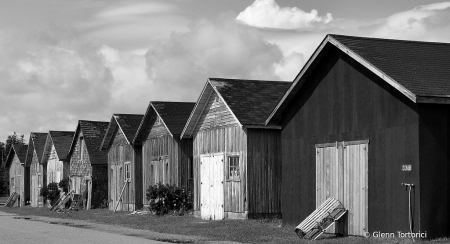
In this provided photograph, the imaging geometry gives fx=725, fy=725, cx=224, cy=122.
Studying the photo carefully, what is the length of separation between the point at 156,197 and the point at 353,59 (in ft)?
59.8

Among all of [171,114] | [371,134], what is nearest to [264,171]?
[371,134]

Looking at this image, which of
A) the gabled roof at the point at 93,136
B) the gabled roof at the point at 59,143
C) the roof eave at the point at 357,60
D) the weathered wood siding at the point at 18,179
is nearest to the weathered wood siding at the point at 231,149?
the roof eave at the point at 357,60

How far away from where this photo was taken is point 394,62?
20.7 metres

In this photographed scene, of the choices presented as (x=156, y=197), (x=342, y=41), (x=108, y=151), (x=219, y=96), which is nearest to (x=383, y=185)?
(x=342, y=41)

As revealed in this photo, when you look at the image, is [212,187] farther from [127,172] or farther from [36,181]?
[36,181]

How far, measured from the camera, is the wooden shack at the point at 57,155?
192ft

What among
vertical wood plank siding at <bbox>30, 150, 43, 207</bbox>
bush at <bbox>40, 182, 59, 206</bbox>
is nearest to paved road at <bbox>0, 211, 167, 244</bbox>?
bush at <bbox>40, 182, 59, 206</bbox>

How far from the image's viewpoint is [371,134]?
2077 centimetres

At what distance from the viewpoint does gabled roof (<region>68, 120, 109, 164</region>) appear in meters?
52.3

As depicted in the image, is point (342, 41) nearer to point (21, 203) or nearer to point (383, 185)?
point (383, 185)

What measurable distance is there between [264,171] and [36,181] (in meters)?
40.4

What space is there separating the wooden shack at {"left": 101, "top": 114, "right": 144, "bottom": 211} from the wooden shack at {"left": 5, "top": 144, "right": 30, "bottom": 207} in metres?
22.3

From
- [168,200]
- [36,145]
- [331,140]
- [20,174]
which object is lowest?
[168,200]

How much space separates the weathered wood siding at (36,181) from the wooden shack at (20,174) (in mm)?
2495
